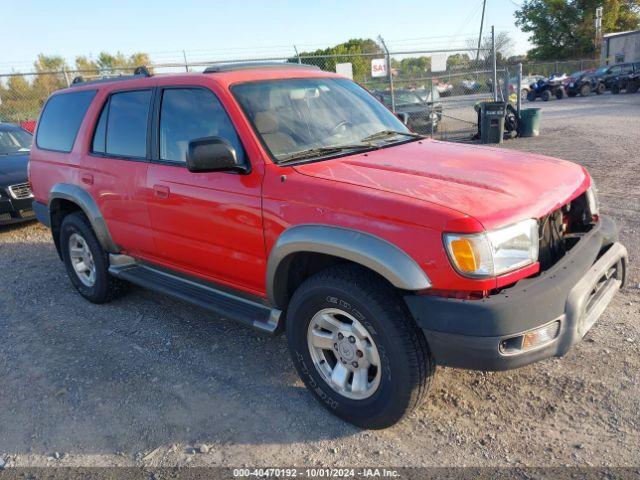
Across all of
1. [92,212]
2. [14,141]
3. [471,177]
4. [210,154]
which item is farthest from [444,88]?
[210,154]

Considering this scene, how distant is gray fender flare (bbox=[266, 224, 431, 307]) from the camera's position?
2.47 metres

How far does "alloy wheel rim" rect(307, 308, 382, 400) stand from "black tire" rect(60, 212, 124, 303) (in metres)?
2.50

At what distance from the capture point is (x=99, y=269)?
4.68 m

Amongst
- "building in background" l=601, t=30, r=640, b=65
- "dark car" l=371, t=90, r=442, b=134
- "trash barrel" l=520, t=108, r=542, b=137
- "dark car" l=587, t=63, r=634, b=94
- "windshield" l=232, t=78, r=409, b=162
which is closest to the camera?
"windshield" l=232, t=78, r=409, b=162

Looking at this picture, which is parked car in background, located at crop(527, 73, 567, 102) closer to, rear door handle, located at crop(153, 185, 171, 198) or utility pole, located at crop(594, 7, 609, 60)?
utility pole, located at crop(594, 7, 609, 60)

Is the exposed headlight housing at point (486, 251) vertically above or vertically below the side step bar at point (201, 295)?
above

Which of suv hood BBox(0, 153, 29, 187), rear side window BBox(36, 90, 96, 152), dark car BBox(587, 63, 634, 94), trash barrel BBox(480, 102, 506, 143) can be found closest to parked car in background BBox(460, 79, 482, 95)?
trash barrel BBox(480, 102, 506, 143)

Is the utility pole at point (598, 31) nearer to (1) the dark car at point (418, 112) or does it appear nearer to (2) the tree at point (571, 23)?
(2) the tree at point (571, 23)

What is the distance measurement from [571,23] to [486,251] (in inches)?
2380

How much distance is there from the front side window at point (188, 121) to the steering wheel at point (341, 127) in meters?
0.68

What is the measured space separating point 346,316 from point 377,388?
411mm

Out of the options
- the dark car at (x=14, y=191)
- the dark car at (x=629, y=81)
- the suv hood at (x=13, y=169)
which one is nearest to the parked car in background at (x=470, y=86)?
the suv hood at (x=13, y=169)

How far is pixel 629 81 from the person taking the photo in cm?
2853

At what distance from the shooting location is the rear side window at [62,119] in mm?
4691
